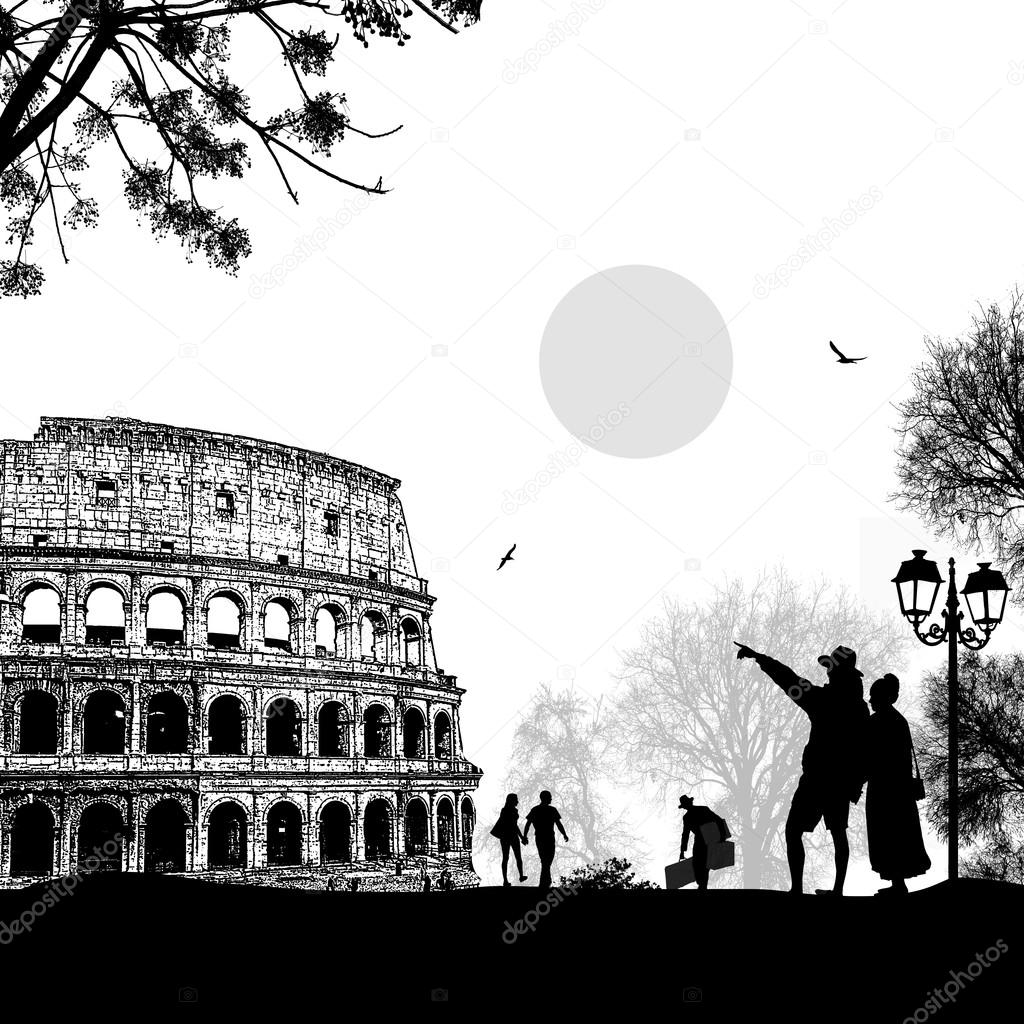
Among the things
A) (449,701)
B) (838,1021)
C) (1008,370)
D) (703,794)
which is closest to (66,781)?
(449,701)

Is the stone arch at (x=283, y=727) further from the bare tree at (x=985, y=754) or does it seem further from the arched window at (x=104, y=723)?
the bare tree at (x=985, y=754)

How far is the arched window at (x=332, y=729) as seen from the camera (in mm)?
35281

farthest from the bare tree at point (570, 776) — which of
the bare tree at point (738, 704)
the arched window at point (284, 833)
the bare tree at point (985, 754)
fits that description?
the bare tree at point (985, 754)

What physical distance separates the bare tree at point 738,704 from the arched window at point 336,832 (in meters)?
11.5

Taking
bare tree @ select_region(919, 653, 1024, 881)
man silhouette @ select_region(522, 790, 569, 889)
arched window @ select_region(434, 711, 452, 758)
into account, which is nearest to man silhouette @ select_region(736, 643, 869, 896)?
man silhouette @ select_region(522, 790, 569, 889)

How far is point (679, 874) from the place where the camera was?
513 inches

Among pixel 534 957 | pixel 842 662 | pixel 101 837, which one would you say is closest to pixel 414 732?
pixel 101 837

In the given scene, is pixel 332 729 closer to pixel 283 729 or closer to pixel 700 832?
pixel 283 729

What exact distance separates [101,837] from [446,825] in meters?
10.6

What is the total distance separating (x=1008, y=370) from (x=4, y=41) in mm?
14669

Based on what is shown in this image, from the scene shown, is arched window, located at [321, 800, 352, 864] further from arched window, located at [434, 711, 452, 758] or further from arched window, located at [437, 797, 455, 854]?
arched window, located at [434, 711, 452, 758]

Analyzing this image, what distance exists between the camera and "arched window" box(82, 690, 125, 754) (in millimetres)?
32781

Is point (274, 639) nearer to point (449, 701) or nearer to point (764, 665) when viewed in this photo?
point (449, 701)

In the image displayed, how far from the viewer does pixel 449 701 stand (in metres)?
38.9
